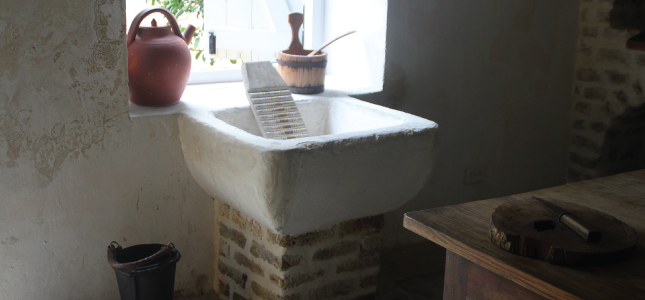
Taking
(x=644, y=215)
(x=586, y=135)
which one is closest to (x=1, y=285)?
(x=644, y=215)

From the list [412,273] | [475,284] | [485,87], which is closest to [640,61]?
[485,87]

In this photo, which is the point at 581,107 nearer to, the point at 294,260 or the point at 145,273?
the point at 294,260

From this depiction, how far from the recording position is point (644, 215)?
1410mm

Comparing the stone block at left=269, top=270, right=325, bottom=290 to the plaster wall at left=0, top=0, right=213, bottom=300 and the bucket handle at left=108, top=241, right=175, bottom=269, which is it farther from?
the plaster wall at left=0, top=0, right=213, bottom=300

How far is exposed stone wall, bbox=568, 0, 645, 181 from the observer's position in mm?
3094

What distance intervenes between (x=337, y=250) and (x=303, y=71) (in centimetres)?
77

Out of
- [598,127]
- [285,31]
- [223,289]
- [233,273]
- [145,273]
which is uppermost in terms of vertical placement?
[285,31]

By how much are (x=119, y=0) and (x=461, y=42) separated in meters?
1.58

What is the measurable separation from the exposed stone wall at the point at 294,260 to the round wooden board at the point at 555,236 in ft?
3.26

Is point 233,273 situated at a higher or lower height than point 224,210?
lower

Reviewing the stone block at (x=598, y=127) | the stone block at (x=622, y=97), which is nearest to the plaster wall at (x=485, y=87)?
the stone block at (x=598, y=127)

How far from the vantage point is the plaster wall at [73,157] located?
2004 mm


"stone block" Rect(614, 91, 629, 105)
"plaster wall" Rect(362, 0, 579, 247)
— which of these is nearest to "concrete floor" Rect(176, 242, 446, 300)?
"plaster wall" Rect(362, 0, 579, 247)

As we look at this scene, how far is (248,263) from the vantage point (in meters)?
2.34
